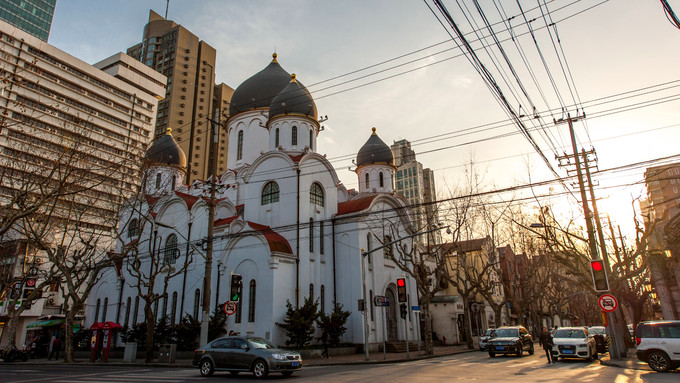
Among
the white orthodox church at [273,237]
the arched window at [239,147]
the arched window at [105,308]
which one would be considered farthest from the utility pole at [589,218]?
the arched window at [105,308]

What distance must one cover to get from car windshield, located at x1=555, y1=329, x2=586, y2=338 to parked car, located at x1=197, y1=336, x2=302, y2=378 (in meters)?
12.1

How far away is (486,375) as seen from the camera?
12172 millimetres

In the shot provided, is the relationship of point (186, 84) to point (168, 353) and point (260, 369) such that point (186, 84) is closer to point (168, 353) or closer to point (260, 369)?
point (168, 353)

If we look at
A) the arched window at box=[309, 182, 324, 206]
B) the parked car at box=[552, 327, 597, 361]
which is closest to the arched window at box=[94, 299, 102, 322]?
the arched window at box=[309, 182, 324, 206]

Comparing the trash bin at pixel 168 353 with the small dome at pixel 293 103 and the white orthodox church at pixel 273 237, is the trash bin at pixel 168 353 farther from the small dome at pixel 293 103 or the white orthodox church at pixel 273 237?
the small dome at pixel 293 103

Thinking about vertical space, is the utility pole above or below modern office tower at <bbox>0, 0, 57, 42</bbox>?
below

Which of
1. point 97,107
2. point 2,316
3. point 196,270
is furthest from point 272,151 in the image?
point 97,107

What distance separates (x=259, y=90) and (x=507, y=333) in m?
25.7

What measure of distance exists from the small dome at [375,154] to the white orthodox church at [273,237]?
7177 millimetres

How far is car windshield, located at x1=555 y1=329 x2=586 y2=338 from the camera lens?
18.1 metres

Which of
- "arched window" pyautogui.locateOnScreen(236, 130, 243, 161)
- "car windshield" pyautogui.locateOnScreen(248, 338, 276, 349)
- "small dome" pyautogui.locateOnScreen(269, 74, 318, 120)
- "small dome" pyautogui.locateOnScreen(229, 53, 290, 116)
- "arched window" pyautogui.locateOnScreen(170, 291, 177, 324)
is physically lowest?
"car windshield" pyautogui.locateOnScreen(248, 338, 276, 349)

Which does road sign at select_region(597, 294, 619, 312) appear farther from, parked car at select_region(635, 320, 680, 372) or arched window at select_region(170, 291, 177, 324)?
arched window at select_region(170, 291, 177, 324)

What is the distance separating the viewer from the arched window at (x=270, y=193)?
28516 mm

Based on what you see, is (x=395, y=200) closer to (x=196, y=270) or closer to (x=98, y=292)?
(x=196, y=270)
